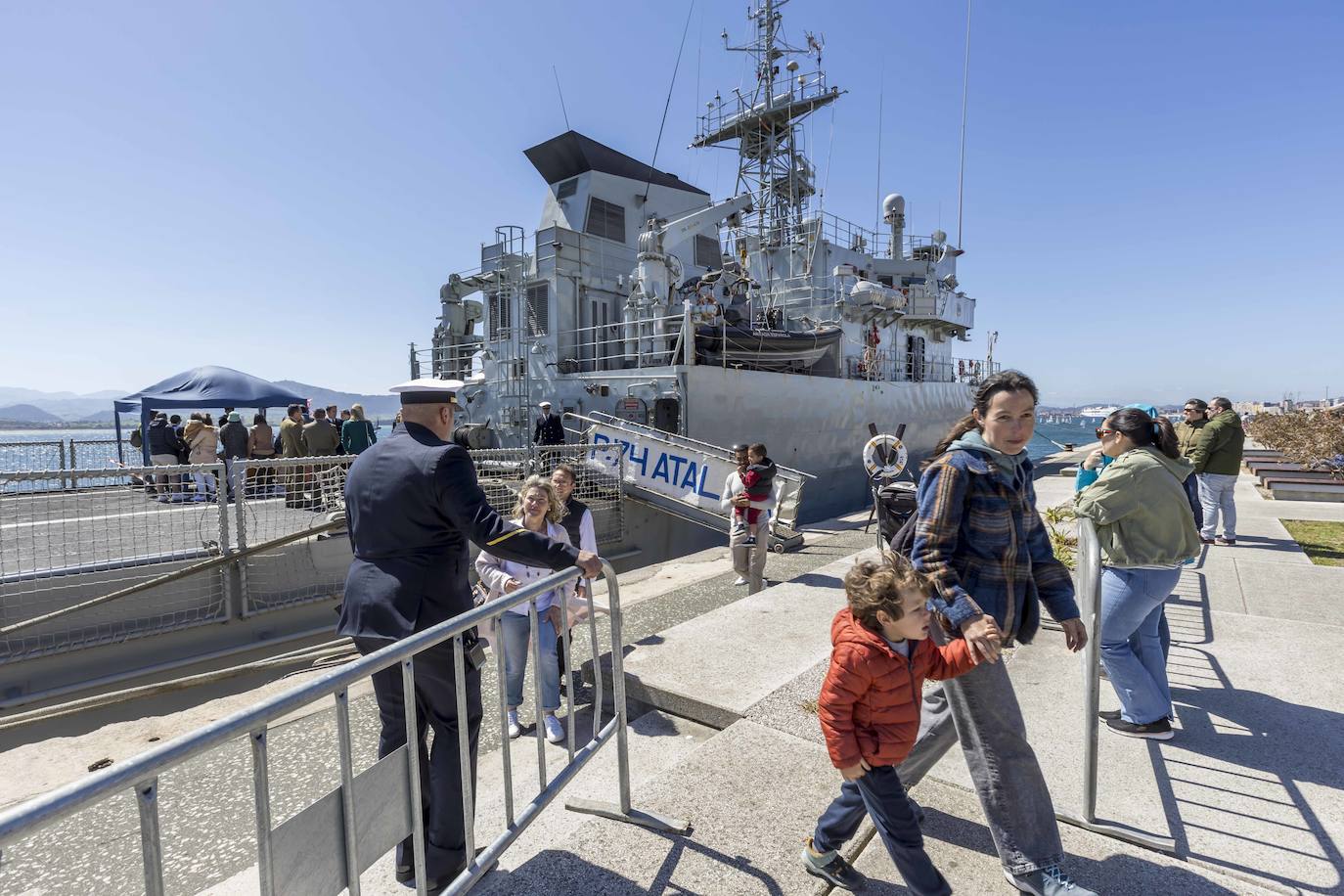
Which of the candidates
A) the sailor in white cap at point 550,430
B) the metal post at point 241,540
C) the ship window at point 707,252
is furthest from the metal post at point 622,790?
the ship window at point 707,252

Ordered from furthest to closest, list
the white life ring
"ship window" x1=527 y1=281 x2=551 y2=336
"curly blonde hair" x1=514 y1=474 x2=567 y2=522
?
"ship window" x1=527 y1=281 x2=551 y2=336 < the white life ring < "curly blonde hair" x1=514 y1=474 x2=567 y2=522

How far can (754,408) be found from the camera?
1327 centimetres

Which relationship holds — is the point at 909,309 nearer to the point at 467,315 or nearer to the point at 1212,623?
the point at 467,315

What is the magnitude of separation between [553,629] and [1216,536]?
8036mm

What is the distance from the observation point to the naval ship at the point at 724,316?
1323 cm

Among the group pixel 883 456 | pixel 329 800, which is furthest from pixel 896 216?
pixel 329 800

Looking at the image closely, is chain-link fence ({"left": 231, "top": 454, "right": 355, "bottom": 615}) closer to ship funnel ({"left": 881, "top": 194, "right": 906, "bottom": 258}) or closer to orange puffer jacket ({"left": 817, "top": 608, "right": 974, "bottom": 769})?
orange puffer jacket ({"left": 817, "top": 608, "right": 974, "bottom": 769})

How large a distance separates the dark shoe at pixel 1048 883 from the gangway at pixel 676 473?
6.93m

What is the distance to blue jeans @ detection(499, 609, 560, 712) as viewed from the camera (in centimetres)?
374

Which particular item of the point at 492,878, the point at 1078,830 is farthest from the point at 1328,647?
the point at 492,878

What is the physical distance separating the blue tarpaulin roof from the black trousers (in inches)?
536

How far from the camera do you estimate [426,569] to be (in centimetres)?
242

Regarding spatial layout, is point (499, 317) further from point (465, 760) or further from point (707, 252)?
point (465, 760)

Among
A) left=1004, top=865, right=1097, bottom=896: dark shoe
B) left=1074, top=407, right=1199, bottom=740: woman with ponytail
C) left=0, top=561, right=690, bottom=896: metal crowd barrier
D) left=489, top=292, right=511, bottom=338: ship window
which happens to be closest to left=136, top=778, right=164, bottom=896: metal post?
left=0, top=561, right=690, bottom=896: metal crowd barrier
